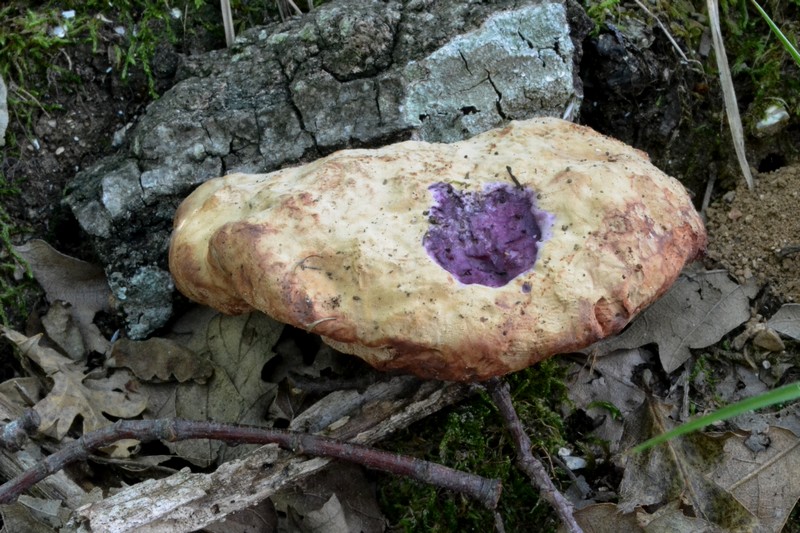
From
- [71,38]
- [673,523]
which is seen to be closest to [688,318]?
[673,523]

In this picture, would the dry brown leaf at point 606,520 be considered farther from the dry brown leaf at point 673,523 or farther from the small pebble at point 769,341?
the small pebble at point 769,341

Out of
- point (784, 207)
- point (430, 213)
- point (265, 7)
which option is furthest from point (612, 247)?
point (265, 7)

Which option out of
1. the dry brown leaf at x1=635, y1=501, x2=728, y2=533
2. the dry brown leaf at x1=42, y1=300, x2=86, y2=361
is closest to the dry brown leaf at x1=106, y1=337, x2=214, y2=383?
the dry brown leaf at x1=42, y1=300, x2=86, y2=361

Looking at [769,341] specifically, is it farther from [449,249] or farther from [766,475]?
[449,249]

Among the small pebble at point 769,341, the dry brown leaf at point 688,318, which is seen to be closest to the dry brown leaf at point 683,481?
the dry brown leaf at point 688,318

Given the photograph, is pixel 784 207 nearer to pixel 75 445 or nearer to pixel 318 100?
pixel 318 100
